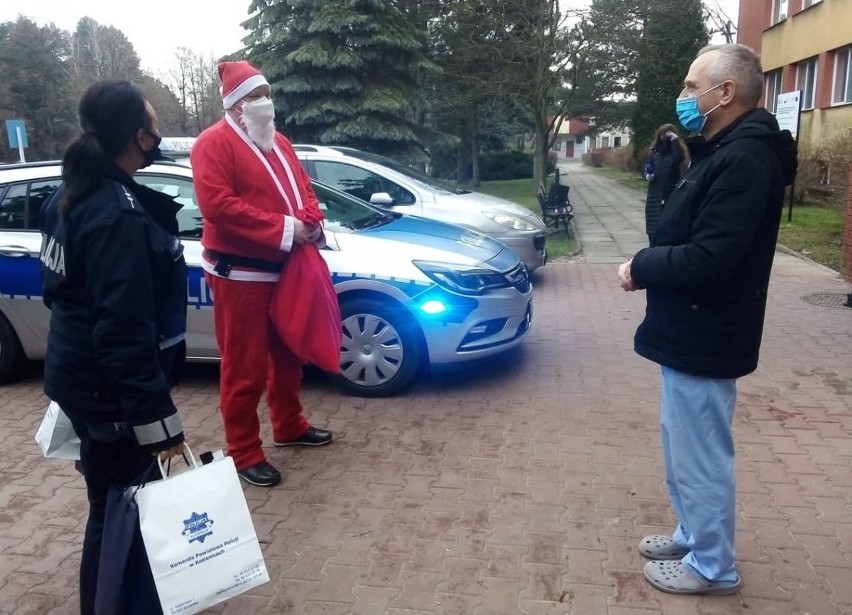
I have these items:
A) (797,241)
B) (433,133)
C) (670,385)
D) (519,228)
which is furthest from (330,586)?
(433,133)

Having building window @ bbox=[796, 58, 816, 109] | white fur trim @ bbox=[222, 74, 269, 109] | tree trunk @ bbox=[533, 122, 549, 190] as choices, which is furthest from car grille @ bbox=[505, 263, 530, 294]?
building window @ bbox=[796, 58, 816, 109]

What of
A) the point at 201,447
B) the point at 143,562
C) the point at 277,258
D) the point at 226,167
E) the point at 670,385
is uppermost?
the point at 226,167

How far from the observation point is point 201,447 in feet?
15.3

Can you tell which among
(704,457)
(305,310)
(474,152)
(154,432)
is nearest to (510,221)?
(305,310)

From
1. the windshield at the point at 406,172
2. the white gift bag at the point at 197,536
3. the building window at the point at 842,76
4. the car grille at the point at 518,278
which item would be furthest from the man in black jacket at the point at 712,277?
the building window at the point at 842,76

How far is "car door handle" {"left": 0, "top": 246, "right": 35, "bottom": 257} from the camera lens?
5395mm

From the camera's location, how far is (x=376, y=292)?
5.14 metres

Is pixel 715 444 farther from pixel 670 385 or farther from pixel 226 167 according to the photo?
pixel 226 167

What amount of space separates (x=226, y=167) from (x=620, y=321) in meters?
4.77

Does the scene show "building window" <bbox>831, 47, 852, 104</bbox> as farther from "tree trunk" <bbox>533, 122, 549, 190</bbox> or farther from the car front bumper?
the car front bumper

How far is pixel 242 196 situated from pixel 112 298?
166cm

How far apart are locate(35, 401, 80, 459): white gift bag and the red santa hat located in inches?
70.8

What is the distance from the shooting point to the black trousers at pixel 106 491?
2.45 metres

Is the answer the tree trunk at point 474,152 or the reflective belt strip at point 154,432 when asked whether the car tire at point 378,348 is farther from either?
the tree trunk at point 474,152
